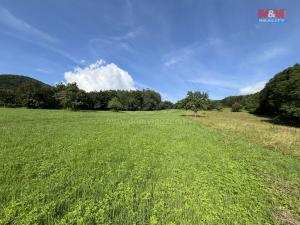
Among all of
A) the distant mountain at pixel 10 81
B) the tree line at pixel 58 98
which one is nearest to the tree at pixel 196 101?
the tree line at pixel 58 98

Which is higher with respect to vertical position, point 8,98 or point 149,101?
point 149,101

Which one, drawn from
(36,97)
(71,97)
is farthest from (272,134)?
(36,97)

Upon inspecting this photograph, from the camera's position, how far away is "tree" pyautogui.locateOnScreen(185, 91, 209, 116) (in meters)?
45.8

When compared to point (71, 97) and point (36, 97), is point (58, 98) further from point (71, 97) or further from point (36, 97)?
point (36, 97)

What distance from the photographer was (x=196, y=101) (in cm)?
4569

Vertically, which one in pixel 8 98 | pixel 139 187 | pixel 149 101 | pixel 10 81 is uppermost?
pixel 10 81

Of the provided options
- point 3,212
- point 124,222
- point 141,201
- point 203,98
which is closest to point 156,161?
point 141,201

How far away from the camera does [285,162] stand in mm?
8812

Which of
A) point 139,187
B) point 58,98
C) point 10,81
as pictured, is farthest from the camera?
point 10,81

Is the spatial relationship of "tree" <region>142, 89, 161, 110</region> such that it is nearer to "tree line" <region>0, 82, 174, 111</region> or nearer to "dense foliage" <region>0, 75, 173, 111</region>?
"dense foliage" <region>0, 75, 173, 111</region>

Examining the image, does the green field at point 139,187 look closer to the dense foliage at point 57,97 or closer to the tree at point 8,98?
the dense foliage at point 57,97

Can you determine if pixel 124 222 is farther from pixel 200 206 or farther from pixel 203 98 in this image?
pixel 203 98

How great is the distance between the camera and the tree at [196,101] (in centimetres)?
4578

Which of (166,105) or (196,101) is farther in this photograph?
(166,105)
